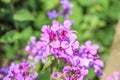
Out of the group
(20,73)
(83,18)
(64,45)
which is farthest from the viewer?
(83,18)

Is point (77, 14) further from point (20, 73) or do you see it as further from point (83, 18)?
point (20, 73)

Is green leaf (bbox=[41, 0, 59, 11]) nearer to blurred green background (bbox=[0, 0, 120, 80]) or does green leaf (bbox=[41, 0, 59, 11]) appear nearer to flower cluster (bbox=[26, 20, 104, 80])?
blurred green background (bbox=[0, 0, 120, 80])

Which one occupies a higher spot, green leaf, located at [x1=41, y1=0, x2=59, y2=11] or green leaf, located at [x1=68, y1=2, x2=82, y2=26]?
green leaf, located at [x1=41, y1=0, x2=59, y2=11]

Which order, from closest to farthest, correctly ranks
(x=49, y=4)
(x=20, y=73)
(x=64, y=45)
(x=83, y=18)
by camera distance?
Result: (x=64, y=45) < (x=20, y=73) < (x=49, y=4) < (x=83, y=18)

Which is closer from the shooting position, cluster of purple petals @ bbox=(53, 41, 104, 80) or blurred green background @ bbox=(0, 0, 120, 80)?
cluster of purple petals @ bbox=(53, 41, 104, 80)

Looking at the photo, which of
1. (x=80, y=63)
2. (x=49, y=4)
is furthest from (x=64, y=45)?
(x=49, y=4)

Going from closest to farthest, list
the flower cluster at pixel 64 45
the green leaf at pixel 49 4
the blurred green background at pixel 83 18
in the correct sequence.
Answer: the flower cluster at pixel 64 45 → the blurred green background at pixel 83 18 → the green leaf at pixel 49 4

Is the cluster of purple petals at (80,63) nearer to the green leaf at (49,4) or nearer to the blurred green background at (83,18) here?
the blurred green background at (83,18)

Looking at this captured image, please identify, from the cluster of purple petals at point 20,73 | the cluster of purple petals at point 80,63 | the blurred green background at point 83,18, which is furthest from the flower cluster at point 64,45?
the blurred green background at point 83,18

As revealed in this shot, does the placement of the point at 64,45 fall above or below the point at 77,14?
below

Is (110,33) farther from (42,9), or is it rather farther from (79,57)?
(79,57)

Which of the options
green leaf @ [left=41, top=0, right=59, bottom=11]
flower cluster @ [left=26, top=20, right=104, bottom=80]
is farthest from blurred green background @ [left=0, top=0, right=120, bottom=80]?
flower cluster @ [left=26, top=20, right=104, bottom=80]

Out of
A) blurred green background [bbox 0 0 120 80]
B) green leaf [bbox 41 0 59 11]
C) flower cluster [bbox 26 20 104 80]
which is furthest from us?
green leaf [bbox 41 0 59 11]
